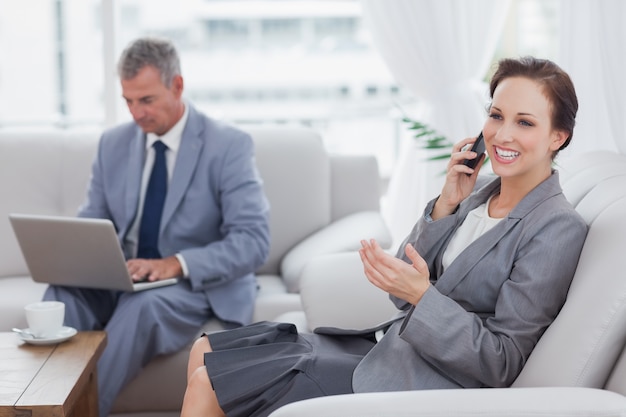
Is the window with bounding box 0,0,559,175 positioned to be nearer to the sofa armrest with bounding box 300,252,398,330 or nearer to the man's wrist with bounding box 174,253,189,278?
the man's wrist with bounding box 174,253,189,278

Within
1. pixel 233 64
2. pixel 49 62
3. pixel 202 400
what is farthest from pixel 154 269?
pixel 49 62

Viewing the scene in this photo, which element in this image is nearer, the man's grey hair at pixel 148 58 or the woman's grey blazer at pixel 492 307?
the woman's grey blazer at pixel 492 307

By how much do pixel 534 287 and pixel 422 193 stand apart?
2.22m

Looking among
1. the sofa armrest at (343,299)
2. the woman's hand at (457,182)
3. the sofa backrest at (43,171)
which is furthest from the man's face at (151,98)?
the woman's hand at (457,182)

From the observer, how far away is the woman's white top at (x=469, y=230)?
198cm

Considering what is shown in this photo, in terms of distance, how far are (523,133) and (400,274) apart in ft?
1.28

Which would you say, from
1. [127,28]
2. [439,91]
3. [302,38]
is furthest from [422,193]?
[127,28]

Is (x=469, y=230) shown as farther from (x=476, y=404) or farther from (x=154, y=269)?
(x=154, y=269)

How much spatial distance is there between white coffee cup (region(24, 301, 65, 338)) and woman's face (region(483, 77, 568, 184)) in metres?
1.16

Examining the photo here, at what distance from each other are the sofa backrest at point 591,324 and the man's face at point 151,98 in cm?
157

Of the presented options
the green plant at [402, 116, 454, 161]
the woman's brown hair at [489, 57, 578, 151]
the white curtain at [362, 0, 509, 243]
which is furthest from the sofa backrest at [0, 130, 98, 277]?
the woman's brown hair at [489, 57, 578, 151]

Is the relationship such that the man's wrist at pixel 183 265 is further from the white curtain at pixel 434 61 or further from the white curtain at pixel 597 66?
the white curtain at pixel 434 61

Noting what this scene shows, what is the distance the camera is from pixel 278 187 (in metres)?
3.36

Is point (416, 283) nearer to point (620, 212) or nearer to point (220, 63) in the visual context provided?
point (620, 212)
